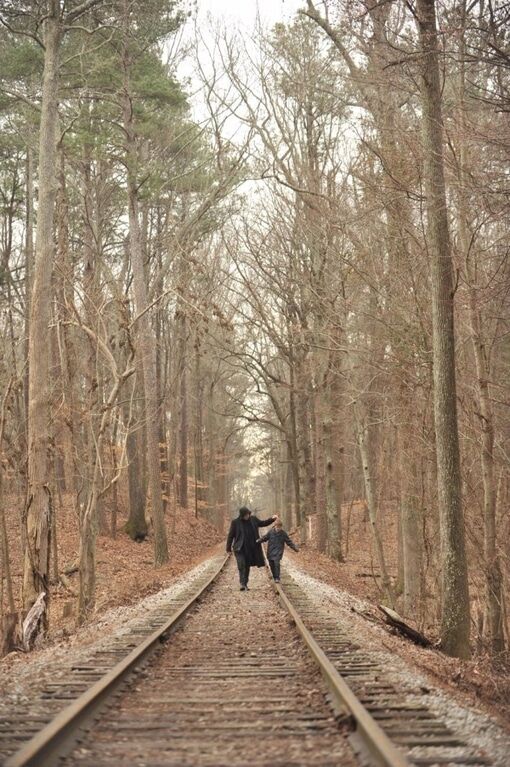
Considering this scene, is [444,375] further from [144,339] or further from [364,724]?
[144,339]

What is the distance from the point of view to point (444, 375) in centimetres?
1083

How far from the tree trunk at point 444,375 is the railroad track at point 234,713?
82.1 inches

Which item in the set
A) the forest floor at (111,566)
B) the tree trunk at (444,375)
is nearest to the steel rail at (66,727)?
the forest floor at (111,566)

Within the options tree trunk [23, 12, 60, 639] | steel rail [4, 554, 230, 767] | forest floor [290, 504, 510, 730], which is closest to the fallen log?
forest floor [290, 504, 510, 730]

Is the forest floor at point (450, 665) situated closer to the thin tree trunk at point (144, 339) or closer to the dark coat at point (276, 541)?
the dark coat at point (276, 541)

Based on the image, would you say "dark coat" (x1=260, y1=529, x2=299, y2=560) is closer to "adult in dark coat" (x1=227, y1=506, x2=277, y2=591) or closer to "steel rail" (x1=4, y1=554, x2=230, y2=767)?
"adult in dark coat" (x1=227, y1=506, x2=277, y2=591)

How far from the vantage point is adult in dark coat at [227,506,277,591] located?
14742 millimetres

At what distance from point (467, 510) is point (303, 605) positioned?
4.37 meters

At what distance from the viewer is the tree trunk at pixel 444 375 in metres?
10.4

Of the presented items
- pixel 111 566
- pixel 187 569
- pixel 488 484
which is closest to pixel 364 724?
Result: pixel 488 484

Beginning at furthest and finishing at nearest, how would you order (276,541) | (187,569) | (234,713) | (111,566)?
(111,566) < (187,569) < (276,541) < (234,713)

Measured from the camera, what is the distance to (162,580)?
18.9 metres

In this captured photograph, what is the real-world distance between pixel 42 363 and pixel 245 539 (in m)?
5.27

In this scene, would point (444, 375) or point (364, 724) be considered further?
point (444, 375)
